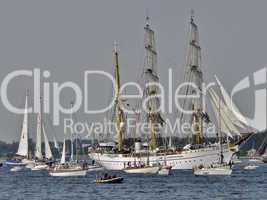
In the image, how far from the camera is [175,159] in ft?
586

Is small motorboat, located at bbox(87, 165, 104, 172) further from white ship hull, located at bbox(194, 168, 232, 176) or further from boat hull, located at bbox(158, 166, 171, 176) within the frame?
white ship hull, located at bbox(194, 168, 232, 176)

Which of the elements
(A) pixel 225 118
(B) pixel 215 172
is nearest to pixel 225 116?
(A) pixel 225 118

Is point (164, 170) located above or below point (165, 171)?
above

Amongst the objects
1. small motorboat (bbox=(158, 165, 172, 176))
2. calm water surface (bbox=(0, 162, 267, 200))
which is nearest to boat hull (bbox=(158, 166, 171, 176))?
small motorboat (bbox=(158, 165, 172, 176))

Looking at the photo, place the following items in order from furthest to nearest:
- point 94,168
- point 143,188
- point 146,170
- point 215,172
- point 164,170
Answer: point 94,168
point 146,170
point 164,170
point 215,172
point 143,188

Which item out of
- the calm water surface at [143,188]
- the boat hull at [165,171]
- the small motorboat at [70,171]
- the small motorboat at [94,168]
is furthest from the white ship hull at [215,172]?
the small motorboat at [94,168]

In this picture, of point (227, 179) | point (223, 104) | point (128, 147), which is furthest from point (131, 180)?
point (128, 147)

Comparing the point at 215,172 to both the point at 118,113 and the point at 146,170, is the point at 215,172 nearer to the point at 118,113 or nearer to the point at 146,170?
the point at 146,170

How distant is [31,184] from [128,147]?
170 ft

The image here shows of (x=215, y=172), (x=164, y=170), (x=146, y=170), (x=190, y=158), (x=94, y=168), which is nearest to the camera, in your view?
(x=215, y=172)

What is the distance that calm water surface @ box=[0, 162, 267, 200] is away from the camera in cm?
11244

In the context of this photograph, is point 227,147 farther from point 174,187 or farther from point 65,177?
point 174,187

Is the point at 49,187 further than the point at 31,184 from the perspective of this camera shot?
No

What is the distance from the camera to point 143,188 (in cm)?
12500
